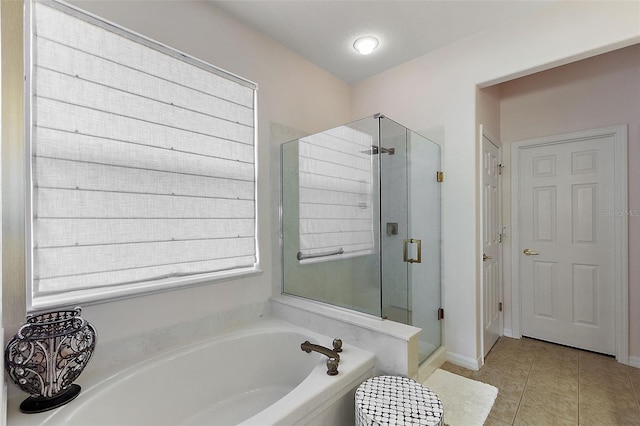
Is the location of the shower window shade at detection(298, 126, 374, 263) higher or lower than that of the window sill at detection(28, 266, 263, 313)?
higher

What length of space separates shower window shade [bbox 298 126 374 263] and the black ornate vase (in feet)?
4.67

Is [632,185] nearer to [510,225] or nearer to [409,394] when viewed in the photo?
[510,225]

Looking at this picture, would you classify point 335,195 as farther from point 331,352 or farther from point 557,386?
point 557,386

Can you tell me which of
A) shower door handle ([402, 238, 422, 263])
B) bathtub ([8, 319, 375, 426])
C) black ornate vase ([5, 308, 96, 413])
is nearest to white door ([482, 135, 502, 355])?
shower door handle ([402, 238, 422, 263])

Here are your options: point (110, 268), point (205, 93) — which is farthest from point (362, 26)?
point (110, 268)

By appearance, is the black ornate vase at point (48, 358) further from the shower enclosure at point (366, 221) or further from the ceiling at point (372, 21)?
the ceiling at point (372, 21)

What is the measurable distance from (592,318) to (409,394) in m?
2.44

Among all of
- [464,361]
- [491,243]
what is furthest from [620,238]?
[464,361]

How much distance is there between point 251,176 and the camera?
216 cm

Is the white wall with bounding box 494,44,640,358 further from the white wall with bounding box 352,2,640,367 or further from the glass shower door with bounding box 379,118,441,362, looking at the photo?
the glass shower door with bounding box 379,118,441,362

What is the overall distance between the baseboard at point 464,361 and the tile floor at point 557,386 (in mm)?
41

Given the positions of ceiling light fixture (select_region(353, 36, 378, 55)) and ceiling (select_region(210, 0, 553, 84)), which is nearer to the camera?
ceiling (select_region(210, 0, 553, 84))

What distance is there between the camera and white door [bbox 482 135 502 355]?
256 centimetres

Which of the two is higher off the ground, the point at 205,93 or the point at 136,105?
the point at 205,93
